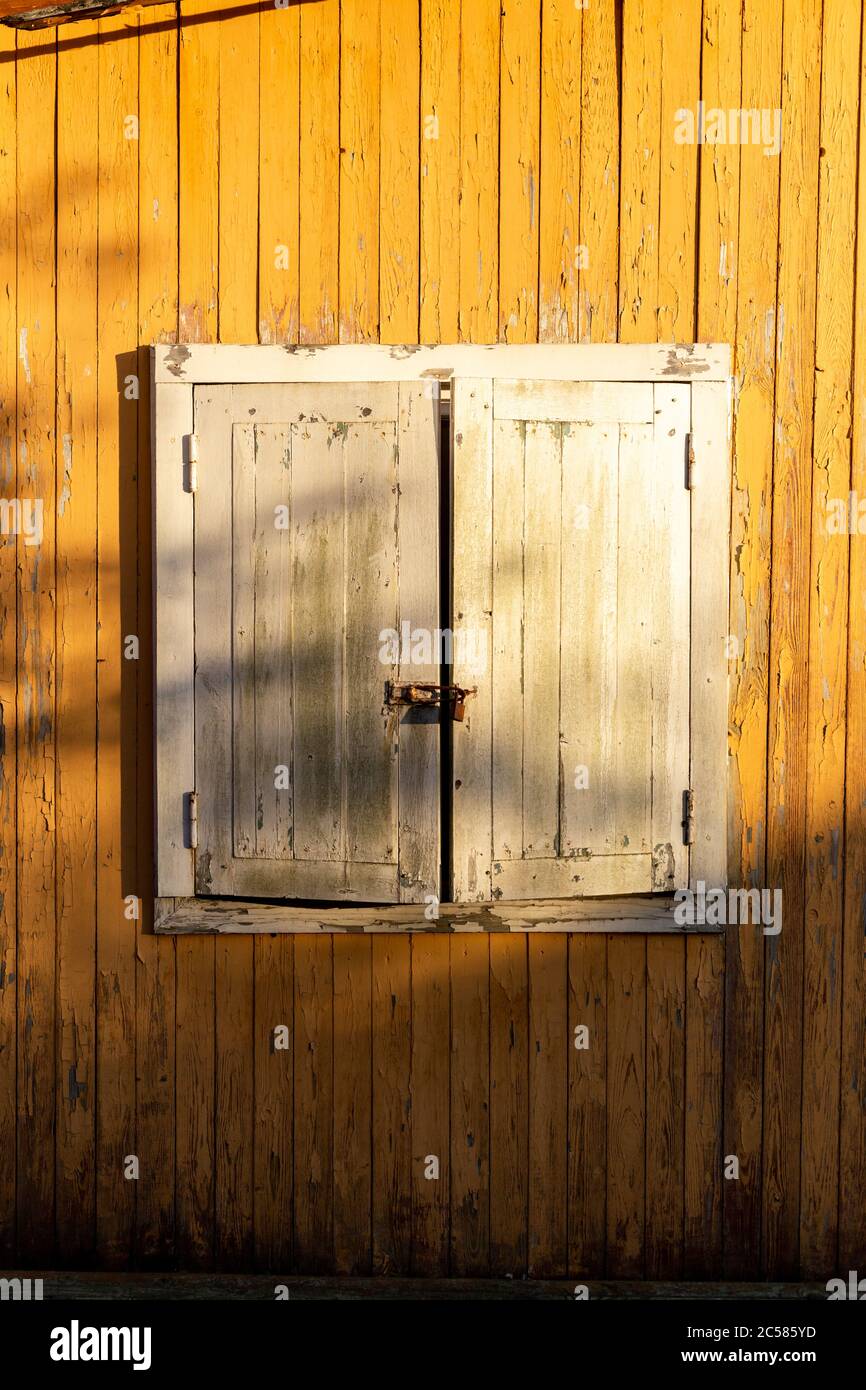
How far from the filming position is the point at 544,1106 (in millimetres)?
3500

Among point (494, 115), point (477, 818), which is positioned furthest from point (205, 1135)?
point (494, 115)

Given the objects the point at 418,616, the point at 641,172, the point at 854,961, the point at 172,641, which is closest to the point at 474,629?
the point at 418,616

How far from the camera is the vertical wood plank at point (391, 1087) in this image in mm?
3484

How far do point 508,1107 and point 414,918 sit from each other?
708mm

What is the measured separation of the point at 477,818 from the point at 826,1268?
74.8 inches

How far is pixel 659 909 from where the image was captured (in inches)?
136

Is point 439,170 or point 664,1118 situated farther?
point 664,1118

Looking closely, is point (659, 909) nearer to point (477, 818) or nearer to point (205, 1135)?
point (477, 818)

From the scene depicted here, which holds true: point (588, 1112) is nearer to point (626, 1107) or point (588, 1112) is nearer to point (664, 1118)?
point (626, 1107)

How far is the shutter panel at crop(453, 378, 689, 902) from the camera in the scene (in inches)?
132

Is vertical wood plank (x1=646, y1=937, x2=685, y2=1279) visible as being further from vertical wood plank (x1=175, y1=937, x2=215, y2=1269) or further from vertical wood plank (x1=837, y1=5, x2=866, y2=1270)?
vertical wood plank (x1=175, y1=937, x2=215, y2=1269)

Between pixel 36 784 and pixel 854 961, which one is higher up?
pixel 36 784

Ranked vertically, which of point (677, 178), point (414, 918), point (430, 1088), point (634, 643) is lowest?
point (430, 1088)

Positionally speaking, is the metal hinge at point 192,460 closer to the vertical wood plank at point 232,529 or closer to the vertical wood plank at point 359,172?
the vertical wood plank at point 232,529
